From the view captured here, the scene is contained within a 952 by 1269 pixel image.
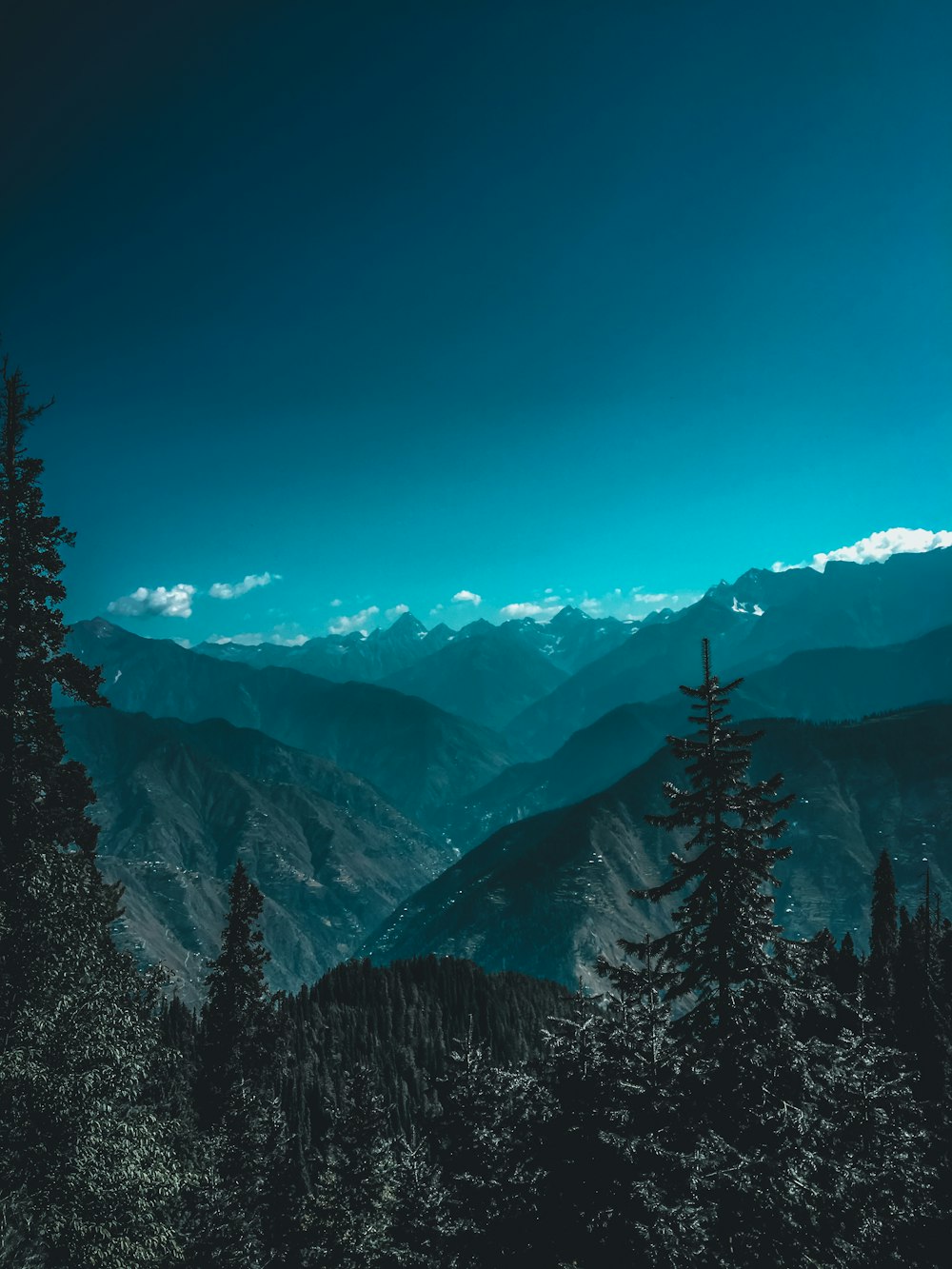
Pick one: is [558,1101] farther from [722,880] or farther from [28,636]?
[28,636]

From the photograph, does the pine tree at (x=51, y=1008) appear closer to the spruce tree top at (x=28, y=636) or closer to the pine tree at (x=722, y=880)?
the spruce tree top at (x=28, y=636)

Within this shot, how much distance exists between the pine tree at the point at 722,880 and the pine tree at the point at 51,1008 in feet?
39.8

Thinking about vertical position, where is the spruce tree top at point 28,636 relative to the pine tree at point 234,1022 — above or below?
above

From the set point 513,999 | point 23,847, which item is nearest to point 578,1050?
point 23,847

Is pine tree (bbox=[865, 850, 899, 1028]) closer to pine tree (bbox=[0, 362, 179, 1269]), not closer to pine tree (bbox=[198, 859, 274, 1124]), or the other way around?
pine tree (bbox=[198, 859, 274, 1124])

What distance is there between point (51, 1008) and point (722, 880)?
15.4 m

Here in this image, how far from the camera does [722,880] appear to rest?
16.8 meters

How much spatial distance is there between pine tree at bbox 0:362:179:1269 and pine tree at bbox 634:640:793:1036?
39.8 feet

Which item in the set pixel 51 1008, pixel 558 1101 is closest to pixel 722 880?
pixel 558 1101

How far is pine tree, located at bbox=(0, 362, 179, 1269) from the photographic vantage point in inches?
618

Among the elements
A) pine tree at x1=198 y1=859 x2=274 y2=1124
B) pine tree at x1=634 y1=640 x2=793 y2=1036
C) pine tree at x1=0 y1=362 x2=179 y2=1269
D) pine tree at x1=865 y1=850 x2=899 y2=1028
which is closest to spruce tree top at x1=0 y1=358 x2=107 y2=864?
pine tree at x1=0 y1=362 x2=179 y2=1269

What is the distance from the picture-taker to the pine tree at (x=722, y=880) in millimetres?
16031

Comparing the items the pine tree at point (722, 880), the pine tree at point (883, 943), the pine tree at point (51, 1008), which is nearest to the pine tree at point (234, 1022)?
the pine tree at point (51, 1008)

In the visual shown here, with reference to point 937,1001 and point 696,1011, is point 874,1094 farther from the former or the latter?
point 937,1001
